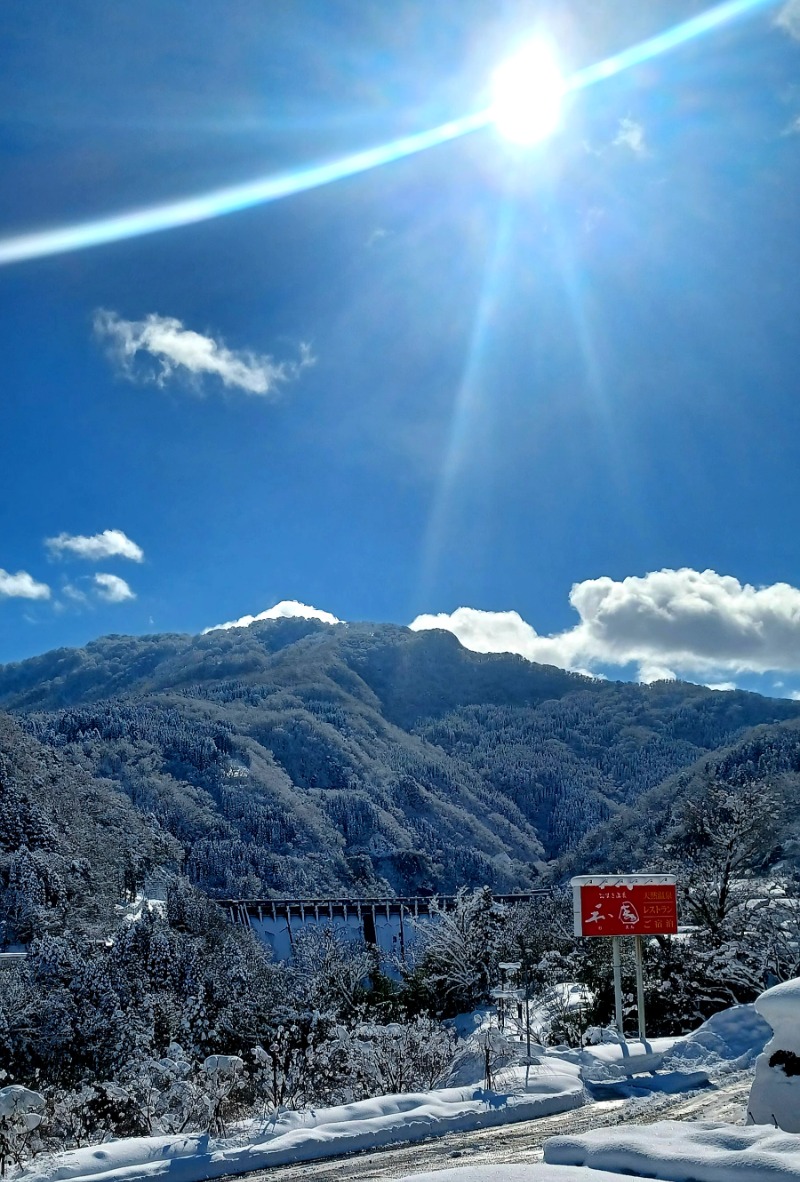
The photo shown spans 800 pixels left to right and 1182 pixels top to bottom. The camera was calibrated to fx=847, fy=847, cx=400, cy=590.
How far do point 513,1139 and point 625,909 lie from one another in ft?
28.4

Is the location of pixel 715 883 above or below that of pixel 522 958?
above

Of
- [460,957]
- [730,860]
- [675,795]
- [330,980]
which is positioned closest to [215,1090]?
[730,860]

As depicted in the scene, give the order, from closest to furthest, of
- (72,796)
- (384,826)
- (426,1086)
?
(426,1086) → (72,796) → (384,826)

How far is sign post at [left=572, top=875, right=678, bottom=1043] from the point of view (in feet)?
57.1

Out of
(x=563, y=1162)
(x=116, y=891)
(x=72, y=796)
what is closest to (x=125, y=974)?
(x=563, y=1162)

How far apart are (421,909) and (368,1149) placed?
10737cm

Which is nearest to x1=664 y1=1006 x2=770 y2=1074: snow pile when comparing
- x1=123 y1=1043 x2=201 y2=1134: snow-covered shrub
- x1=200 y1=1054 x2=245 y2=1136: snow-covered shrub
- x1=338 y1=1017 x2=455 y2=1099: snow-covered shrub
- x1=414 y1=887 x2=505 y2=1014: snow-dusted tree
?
x1=338 y1=1017 x2=455 y2=1099: snow-covered shrub

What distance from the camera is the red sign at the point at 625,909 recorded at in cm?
1741

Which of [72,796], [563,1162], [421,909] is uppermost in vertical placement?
[72,796]

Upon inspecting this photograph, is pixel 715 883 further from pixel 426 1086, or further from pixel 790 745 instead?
pixel 790 745

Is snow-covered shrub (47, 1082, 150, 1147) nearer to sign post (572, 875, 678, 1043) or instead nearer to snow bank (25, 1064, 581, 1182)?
snow bank (25, 1064, 581, 1182)

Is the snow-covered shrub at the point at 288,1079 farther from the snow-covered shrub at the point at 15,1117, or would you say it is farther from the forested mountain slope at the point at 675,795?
the forested mountain slope at the point at 675,795

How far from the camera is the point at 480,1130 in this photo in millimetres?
10312

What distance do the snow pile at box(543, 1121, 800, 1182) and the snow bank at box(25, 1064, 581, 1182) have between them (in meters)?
3.28
